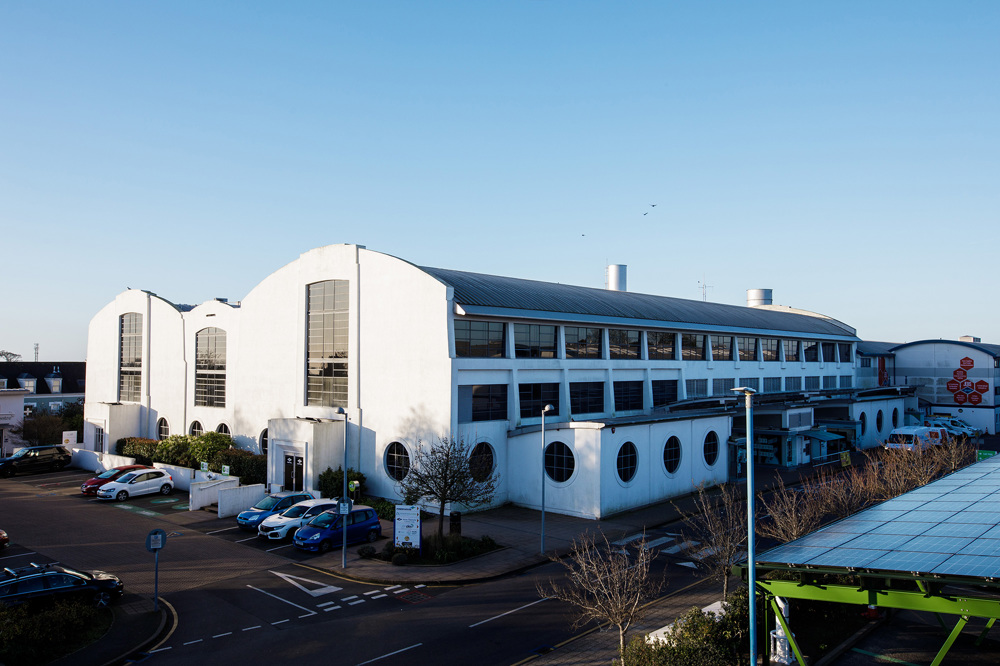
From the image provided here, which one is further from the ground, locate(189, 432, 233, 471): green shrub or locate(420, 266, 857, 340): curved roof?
locate(420, 266, 857, 340): curved roof

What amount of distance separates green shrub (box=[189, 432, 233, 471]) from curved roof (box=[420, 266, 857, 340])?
17461 mm

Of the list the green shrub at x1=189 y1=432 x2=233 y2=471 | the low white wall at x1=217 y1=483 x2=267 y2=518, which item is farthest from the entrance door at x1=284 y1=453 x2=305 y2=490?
the green shrub at x1=189 y1=432 x2=233 y2=471

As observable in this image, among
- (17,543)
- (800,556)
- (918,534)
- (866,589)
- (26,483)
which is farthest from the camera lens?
(26,483)

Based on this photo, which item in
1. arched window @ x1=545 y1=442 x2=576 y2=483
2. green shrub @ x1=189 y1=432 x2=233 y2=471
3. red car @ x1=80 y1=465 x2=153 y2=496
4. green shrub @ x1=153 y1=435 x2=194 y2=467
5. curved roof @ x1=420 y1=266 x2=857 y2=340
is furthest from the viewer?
green shrub @ x1=153 y1=435 x2=194 y2=467

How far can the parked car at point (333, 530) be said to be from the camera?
25172 mm

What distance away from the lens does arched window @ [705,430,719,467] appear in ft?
120

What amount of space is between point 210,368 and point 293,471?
1616cm

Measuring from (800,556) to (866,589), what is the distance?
56.6 inches

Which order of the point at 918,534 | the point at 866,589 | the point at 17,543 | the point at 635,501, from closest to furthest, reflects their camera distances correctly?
1. the point at 866,589
2. the point at 918,534
3. the point at 17,543
4. the point at 635,501

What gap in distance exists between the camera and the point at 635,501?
104 feet

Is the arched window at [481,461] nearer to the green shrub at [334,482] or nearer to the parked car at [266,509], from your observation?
the green shrub at [334,482]

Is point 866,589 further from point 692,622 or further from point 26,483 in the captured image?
point 26,483

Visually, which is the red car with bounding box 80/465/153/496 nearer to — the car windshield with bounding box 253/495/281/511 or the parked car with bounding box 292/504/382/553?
the car windshield with bounding box 253/495/281/511

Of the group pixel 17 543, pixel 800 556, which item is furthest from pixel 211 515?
pixel 800 556
